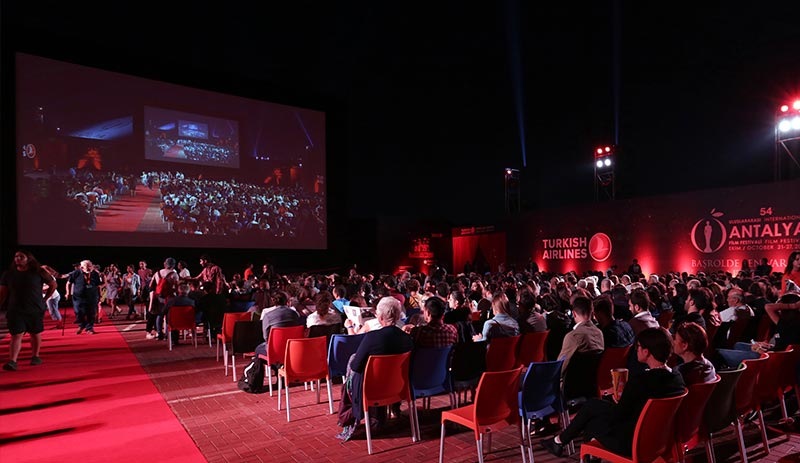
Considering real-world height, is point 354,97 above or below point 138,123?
above

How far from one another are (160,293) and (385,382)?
734 cm

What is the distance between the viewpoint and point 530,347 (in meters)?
4.88

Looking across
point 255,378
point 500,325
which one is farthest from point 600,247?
point 255,378

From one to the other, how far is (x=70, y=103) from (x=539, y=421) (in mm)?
15000

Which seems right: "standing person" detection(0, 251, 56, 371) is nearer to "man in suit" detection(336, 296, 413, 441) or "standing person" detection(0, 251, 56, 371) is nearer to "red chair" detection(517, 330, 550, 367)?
"man in suit" detection(336, 296, 413, 441)

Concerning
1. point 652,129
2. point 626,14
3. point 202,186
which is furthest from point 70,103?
point 652,129

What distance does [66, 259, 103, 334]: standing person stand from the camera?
971 centimetres

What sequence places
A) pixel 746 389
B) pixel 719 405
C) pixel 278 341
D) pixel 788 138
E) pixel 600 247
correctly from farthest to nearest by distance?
pixel 600 247 < pixel 788 138 < pixel 278 341 < pixel 746 389 < pixel 719 405

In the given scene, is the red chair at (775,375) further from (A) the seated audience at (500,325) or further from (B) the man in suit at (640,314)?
(A) the seated audience at (500,325)

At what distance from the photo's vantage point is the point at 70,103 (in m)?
13.1

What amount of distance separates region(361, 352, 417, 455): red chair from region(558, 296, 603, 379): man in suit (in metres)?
1.30

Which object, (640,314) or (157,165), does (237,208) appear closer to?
(157,165)

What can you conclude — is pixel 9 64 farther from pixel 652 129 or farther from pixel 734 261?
pixel 652 129

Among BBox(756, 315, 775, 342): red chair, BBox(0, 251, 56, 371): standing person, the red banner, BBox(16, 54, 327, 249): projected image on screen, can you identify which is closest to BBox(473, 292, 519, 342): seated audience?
BBox(756, 315, 775, 342): red chair
